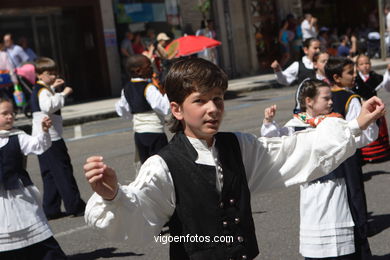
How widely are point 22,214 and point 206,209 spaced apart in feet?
7.82

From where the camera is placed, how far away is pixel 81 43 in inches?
842

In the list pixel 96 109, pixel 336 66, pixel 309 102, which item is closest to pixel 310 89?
pixel 309 102

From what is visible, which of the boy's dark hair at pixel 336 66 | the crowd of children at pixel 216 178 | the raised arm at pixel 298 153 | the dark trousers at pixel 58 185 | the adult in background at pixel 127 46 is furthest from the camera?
the adult in background at pixel 127 46

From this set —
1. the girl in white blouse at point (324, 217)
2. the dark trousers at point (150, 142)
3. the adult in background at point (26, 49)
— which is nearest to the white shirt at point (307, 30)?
the adult in background at point (26, 49)

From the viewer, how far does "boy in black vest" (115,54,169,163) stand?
688 cm

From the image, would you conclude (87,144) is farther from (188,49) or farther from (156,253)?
(156,253)

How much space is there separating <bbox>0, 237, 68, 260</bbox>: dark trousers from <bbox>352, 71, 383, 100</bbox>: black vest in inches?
164

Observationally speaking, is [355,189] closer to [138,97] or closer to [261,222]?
[261,222]

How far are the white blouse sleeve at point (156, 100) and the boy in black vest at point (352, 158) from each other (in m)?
1.57

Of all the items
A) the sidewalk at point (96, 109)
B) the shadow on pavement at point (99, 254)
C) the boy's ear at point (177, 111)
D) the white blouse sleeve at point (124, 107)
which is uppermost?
the boy's ear at point (177, 111)

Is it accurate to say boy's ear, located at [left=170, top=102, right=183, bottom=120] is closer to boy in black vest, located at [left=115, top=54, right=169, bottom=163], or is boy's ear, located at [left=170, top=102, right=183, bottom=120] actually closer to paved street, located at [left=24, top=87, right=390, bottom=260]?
paved street, located at [left=24, top=87, right=390, bottom=260]

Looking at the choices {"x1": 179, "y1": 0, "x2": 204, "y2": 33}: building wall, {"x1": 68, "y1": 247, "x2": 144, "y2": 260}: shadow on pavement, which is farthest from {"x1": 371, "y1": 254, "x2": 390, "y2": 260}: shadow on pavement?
{"x1": 179, "y1": 0, "x2": 204, "y2": 33}: building wall

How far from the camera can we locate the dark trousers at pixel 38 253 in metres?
4.80

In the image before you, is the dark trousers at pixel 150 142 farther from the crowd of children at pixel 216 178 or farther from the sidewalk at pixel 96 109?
the sidewalk at pixel 96 109
